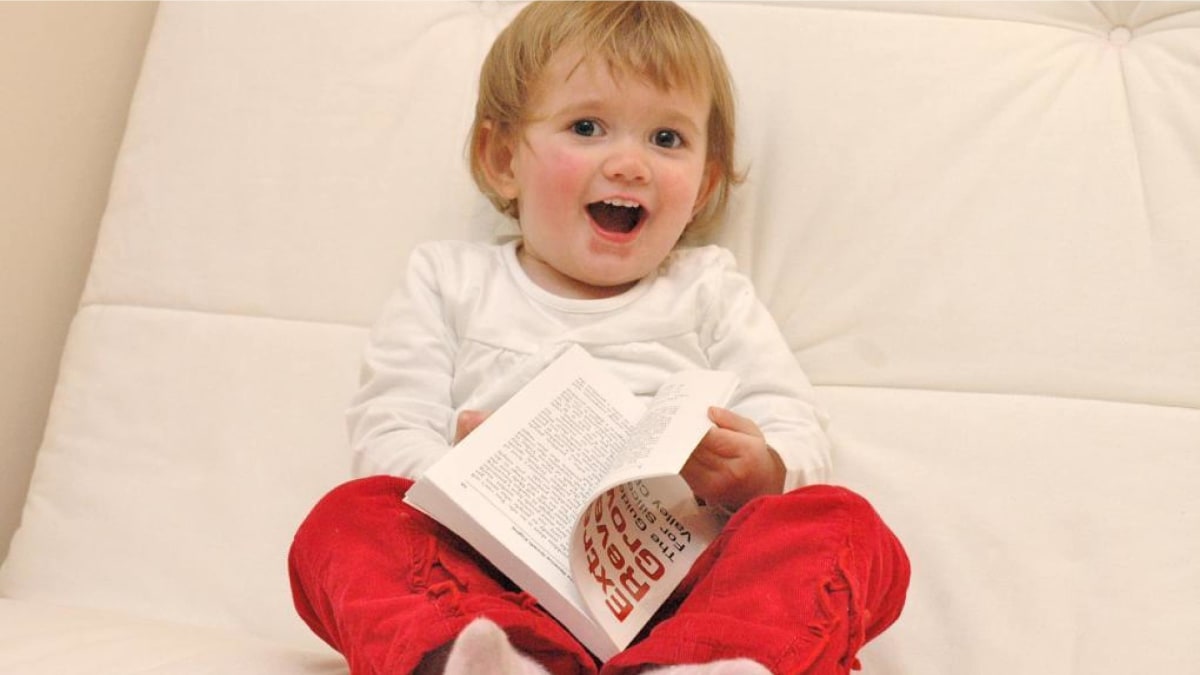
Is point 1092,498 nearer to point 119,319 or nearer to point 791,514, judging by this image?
point 791,514

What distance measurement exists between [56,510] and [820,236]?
2.59 ft

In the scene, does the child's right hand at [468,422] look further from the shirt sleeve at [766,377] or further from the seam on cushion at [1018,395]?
the seam on cushion at [1018,395]

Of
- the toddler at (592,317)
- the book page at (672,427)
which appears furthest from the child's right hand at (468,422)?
the book page at (672,427)

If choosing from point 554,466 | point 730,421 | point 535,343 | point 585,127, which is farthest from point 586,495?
point 585,127

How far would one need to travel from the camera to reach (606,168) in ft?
3.59

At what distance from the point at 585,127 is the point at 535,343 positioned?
201 millimetres

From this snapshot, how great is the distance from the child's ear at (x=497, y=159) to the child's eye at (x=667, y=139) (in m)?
0.15

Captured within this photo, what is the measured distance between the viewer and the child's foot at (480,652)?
70cm

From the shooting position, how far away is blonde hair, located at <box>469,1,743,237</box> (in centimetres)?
112

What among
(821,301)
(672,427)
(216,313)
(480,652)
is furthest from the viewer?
(216,313)

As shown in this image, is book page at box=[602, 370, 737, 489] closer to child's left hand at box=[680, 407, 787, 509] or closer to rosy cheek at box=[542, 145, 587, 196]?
child's left hand at box=[680, 407, 787, 509]

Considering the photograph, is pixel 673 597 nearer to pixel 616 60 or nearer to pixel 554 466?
pixel 554 466

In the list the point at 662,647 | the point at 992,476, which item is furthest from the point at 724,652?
the point at 992,476

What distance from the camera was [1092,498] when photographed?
40.8 inches
